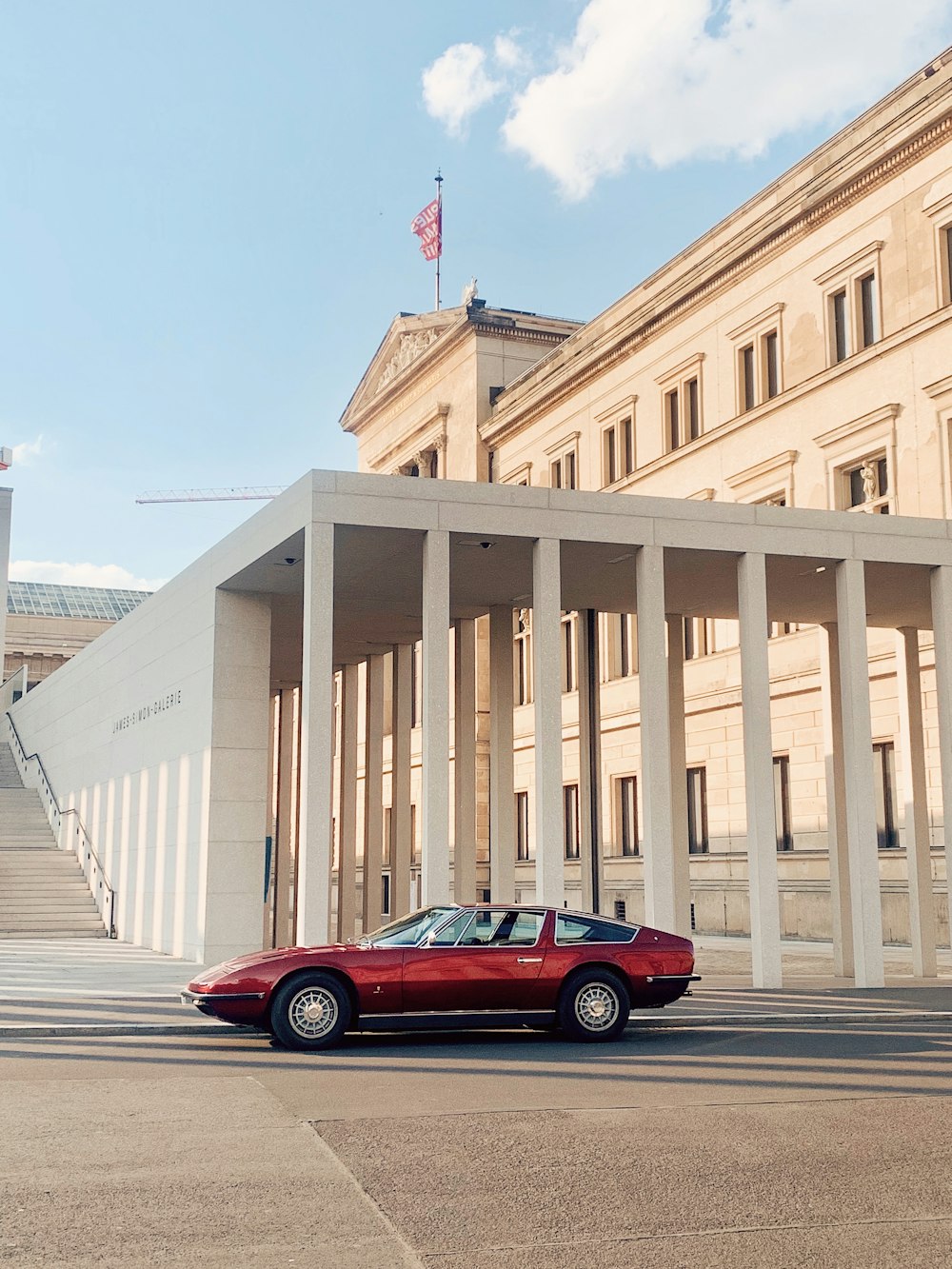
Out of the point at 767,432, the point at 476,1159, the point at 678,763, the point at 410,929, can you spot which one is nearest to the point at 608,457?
the point at 767,432

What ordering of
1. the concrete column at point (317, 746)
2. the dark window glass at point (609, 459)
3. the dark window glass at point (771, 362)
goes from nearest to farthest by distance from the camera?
the concrete column at point (317, 746)
the dark window glass at point (771, 362)
the dark window glass at point (609, 459)

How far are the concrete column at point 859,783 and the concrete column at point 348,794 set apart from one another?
12.9 meters

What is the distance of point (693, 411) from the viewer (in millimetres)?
36906

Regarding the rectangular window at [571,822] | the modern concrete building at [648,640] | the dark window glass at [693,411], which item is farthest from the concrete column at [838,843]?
the rectangular window at [571,822]

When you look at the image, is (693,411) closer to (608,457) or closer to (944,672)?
(608,457)

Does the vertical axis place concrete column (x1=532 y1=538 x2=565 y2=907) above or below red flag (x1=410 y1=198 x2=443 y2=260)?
below

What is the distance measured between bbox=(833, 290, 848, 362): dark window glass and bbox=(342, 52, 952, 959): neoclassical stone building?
0.05 meters

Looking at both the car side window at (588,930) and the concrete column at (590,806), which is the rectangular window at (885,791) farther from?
the car side window at (588,930)

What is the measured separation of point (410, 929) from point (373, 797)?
15.2 m

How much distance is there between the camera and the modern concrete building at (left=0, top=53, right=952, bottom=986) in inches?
712

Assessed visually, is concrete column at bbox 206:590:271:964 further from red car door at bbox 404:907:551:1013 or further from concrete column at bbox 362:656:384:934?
red car door at bbox 404:907:551:1013

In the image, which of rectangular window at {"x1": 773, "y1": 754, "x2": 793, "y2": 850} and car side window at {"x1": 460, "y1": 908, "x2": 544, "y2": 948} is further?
rectangular window at {"x1": 773, "y1": 754, "x2": 793, "y2": 850}

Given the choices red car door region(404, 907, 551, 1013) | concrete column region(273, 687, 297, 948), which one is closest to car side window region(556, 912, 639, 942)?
red car door region(404, 907, 551, 1013)

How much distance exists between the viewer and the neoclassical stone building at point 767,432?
27156mm
